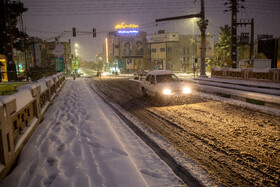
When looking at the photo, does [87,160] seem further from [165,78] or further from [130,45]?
[130,45]

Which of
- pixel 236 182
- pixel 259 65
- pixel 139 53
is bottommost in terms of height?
pixel 236 182

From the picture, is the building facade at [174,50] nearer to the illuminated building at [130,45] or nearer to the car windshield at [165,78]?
the illuminated building at [130,45]

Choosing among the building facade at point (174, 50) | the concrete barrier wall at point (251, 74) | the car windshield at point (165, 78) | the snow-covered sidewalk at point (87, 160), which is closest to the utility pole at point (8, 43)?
the car windshield at point (165, 78)

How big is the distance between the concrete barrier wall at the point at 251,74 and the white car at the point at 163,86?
11.5 meters

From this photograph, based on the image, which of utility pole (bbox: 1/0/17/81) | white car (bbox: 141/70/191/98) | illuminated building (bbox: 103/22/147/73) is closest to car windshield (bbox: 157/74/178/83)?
white car (bbox: 141/70/191/98)

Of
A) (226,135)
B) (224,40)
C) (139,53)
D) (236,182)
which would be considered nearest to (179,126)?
(226,135)

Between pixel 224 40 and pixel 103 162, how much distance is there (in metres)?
63.2

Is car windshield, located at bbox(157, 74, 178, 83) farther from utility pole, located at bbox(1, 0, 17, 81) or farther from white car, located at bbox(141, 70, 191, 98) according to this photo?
utility pole, located at bbox(1, 0, 17, 81)

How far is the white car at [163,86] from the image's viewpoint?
32.9 ft

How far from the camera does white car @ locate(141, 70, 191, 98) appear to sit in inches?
395

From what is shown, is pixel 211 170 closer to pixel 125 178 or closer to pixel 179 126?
pixel 125 178

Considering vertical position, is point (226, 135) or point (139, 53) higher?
point (139, 53)

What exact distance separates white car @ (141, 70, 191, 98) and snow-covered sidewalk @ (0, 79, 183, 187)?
4.58 metres

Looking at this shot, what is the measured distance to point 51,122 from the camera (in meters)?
6.56
